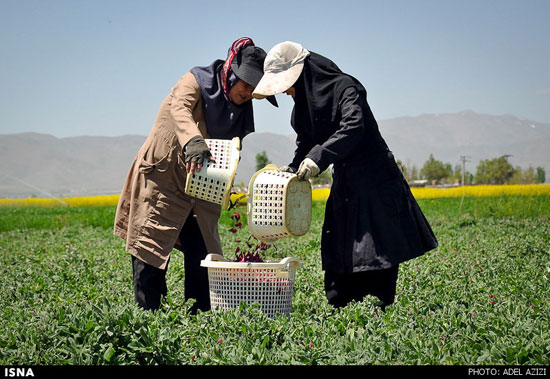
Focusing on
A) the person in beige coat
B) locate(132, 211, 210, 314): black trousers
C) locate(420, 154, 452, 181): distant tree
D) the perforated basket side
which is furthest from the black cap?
locate(420, 154, 452, 181): distant tree

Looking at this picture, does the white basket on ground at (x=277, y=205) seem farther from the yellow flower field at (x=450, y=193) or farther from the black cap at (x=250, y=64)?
the yellow flower field at (x=450, y=193)

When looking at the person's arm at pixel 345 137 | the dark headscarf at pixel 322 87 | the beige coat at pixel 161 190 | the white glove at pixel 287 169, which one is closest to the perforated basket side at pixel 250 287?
the beige coat at pixel 161 190

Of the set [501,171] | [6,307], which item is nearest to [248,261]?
[6,307]

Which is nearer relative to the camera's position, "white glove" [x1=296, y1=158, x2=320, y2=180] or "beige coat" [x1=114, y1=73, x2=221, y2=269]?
"white glove" [x1=296, y1=158, x2=320, y2=180]

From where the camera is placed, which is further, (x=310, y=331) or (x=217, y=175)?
(x=217, y=175)

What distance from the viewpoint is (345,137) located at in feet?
9.80

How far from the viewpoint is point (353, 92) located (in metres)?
3.03

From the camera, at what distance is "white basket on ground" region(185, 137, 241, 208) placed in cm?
315

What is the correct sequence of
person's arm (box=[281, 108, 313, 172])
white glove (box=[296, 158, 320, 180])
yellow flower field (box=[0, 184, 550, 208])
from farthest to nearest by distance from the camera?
yellow flower field (box=[0, 184, 550, 208])
person's arm (box=[281, 108, 313, 172])
white glove (box=[296, 158, 320, 180])

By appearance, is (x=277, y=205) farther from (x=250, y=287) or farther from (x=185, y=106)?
(x=185, y=106)

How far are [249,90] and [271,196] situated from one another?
0.72 m

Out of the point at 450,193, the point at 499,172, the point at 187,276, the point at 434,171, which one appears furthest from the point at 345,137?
the point at 434,171

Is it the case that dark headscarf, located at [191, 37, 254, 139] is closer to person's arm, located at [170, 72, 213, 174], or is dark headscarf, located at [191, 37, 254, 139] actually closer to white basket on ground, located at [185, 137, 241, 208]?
person's arm, located at [170, 72, 213, 174]

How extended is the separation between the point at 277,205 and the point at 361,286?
2.39 feet
